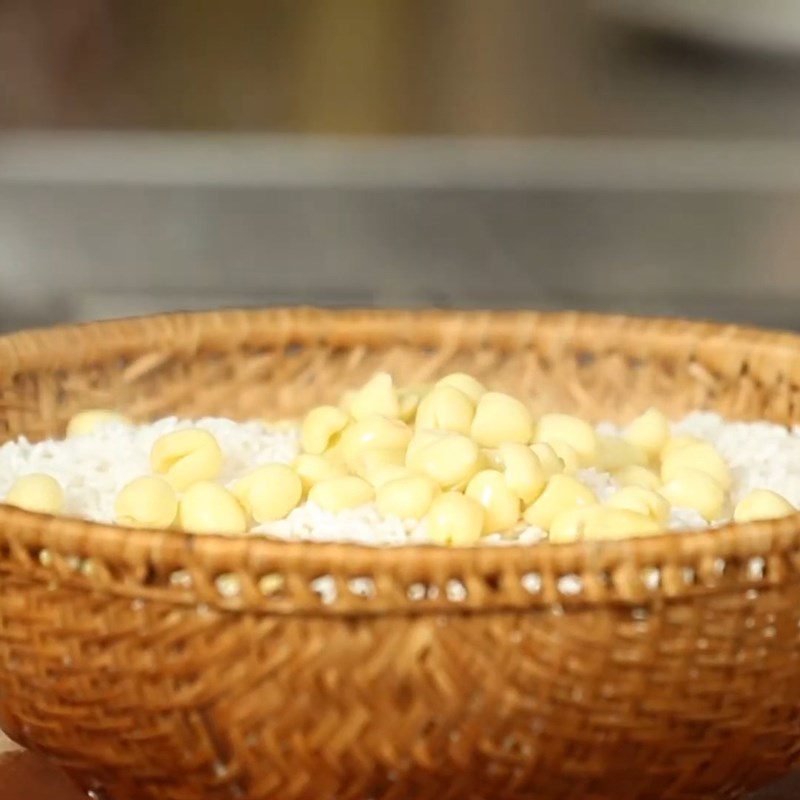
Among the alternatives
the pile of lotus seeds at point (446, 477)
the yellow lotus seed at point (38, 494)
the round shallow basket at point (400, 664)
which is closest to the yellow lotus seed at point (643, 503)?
the pile of lotus seeds at point (446, 477)

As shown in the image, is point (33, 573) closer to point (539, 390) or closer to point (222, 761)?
point (222, 761)

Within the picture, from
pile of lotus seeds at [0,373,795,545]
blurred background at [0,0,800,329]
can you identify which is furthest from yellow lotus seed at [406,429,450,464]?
blurred background at [0,0,800,329]

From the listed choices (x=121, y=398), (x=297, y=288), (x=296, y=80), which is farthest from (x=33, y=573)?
(x=296, y=80)

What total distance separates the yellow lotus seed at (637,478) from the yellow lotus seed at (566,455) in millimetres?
23

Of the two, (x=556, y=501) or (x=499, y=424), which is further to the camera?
(x=499, y=424)

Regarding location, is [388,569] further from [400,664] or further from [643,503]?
[643,503]

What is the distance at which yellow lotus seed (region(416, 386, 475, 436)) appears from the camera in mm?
798

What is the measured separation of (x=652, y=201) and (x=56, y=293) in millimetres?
560

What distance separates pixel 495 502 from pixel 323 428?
169mm

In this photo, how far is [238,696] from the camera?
1.78ft

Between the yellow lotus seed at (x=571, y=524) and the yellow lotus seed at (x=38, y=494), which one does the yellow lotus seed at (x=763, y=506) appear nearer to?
the yellow lotus seed at (x=571, y=524)

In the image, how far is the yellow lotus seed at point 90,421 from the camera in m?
0.86

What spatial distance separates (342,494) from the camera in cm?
68

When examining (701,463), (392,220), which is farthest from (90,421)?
(392,220)
